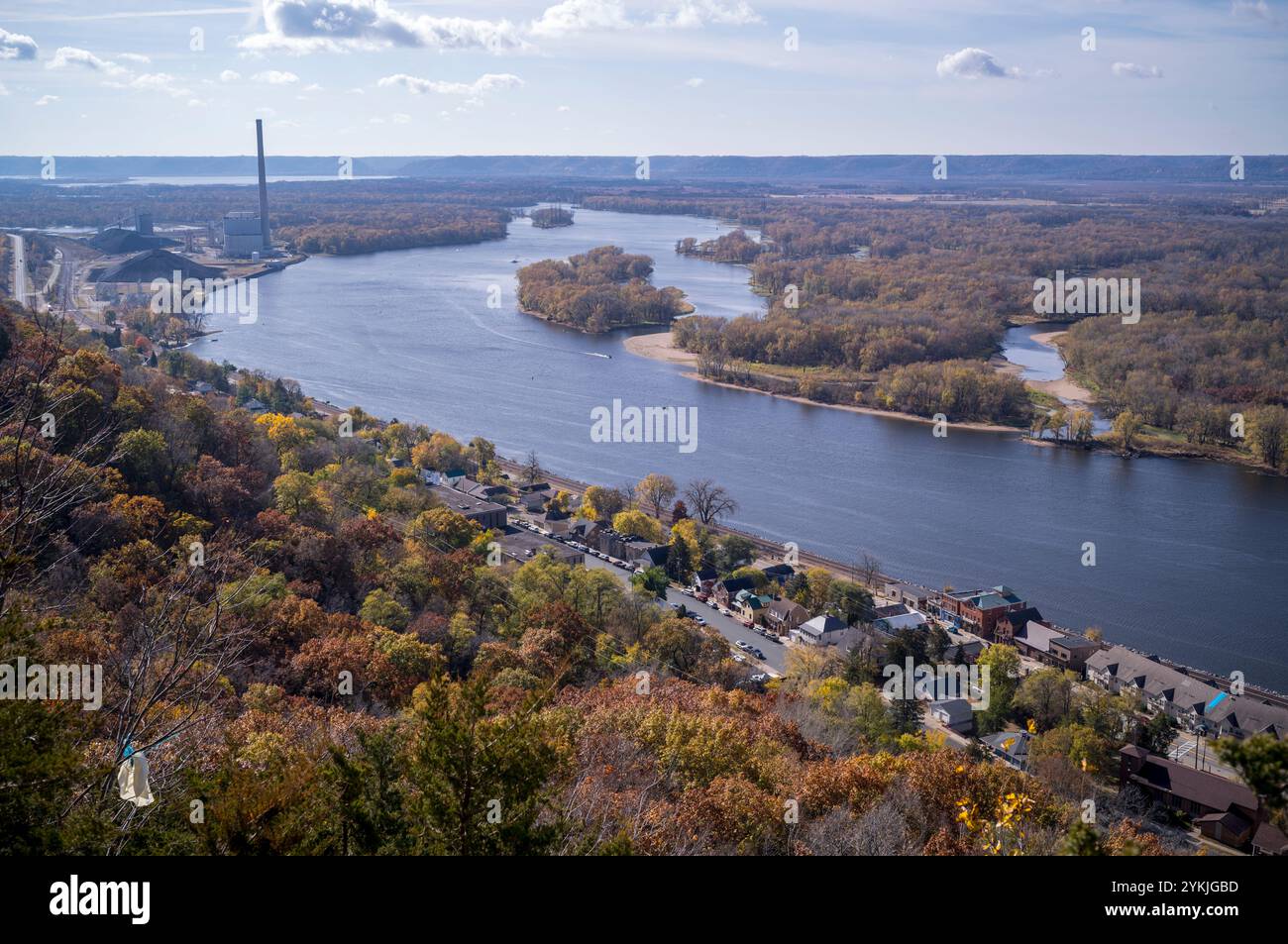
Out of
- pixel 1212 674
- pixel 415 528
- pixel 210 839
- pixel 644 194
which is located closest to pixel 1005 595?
pixel 1212 674

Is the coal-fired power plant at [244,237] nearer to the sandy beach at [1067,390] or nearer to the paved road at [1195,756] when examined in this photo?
the sandy beach at [1067,390]

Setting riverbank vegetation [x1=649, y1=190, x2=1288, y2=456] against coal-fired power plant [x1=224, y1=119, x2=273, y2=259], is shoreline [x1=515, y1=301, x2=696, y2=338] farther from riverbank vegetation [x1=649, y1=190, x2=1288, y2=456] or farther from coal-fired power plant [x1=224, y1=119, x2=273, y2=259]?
coal-fired power plant [x1=224, y1=119, x2=273, y2=259]

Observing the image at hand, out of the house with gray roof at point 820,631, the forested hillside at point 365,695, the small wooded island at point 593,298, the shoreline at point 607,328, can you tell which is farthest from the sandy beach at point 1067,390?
the house with gray roof at point 820,631

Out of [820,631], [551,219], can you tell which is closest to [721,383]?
[820,631]

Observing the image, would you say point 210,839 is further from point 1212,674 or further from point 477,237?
point 477,237

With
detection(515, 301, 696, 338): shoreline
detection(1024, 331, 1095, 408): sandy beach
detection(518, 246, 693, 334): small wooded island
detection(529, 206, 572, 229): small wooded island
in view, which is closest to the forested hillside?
detection(1024, 331, 1095, 408): sandy beach

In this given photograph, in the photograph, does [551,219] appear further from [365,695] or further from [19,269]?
[365,695]
